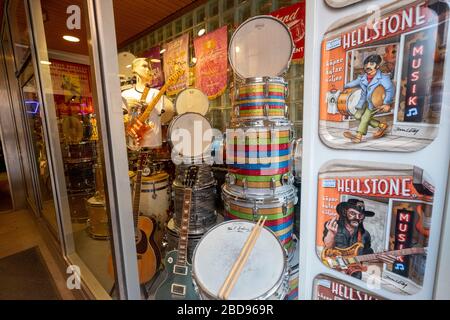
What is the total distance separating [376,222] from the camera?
81cm

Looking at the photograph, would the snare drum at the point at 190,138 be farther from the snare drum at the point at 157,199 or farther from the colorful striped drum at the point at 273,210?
the colorful striped drum at the point at 273,210

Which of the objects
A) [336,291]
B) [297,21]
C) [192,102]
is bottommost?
[336,291]

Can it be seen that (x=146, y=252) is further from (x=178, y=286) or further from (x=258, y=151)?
(x=258, y=151)

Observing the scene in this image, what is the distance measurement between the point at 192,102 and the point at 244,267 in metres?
1.69

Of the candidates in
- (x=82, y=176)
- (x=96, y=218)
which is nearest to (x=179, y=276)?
(x=96, y=218)

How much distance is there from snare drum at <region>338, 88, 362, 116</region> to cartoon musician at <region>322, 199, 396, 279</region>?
35 centimetres

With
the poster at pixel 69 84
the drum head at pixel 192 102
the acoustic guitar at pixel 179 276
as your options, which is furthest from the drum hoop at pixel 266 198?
the poster at pixel 69 84

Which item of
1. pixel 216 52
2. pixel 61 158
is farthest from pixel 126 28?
pixel 61 158

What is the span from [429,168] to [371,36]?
1.57 ft

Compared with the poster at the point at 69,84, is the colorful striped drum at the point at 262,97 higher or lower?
lower

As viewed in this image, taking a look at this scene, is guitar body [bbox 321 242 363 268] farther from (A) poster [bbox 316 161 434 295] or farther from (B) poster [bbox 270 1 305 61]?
(B) poster [bbox 270 1 305 61]

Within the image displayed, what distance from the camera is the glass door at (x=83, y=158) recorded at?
3.35 feet

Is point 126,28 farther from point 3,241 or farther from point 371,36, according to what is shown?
point 371,36
